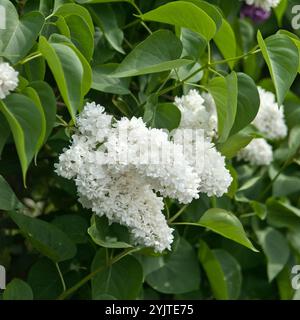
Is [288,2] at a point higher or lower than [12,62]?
lower

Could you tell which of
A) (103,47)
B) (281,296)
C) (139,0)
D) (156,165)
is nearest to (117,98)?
(103,47)

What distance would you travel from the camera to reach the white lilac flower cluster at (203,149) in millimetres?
1268

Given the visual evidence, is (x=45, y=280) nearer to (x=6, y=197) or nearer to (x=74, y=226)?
(x=74, y=226)

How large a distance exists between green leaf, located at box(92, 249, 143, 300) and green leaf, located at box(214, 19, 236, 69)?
16.8 inches

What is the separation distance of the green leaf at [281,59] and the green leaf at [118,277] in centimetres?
46

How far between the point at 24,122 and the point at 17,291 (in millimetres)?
400

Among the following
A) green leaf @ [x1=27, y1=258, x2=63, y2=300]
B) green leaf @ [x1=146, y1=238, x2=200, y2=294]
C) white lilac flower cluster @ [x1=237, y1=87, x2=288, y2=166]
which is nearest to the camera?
green leaf @ [x1=27, y1=258, x2=63, y2=300]

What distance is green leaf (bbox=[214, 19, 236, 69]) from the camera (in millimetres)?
1400

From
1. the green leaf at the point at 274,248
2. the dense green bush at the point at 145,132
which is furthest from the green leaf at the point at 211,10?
the green leaf at the point at 274,248

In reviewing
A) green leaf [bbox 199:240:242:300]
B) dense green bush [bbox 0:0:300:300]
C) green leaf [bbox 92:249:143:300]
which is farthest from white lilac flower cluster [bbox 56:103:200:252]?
green leaf [bbox 199:240:242:300]

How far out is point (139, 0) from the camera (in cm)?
160

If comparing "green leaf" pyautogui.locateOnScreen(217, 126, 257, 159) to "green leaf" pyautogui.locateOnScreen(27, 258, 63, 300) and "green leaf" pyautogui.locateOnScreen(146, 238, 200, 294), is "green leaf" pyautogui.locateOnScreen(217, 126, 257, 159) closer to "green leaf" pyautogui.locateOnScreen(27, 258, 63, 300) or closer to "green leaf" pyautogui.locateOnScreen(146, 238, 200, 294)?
"green leaf" pyautogui.locateOnScreen(146, 238, 200, 294)
